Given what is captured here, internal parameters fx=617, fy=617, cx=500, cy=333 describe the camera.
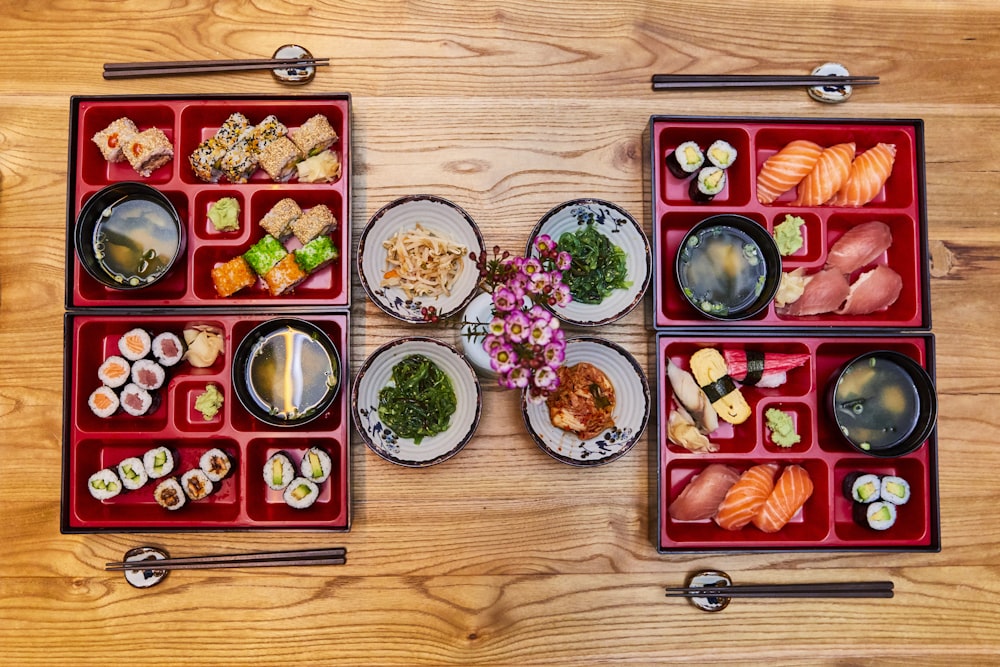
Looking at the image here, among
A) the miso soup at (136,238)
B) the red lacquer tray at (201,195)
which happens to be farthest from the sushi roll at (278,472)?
the miso soup at (136,238)

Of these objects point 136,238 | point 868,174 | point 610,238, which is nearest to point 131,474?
point 136,238

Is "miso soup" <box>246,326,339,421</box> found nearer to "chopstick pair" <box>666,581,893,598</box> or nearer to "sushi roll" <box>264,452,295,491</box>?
"sushi roll" <box>264,452,295,491</box>

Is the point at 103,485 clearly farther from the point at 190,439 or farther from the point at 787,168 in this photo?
the point at 787,168

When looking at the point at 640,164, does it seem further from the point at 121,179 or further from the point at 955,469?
the point at 121,179

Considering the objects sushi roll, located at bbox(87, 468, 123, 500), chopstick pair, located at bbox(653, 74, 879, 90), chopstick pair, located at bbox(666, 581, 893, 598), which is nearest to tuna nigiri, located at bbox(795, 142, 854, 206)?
chopstick pair, located at bbox(653, 74, 879, 90)

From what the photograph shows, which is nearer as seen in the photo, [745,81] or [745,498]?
[745,498]

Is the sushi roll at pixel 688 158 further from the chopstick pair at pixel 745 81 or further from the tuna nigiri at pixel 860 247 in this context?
the tuna nigiri at pixel 860 247

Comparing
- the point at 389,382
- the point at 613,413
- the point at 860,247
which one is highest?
the point at 860,247
